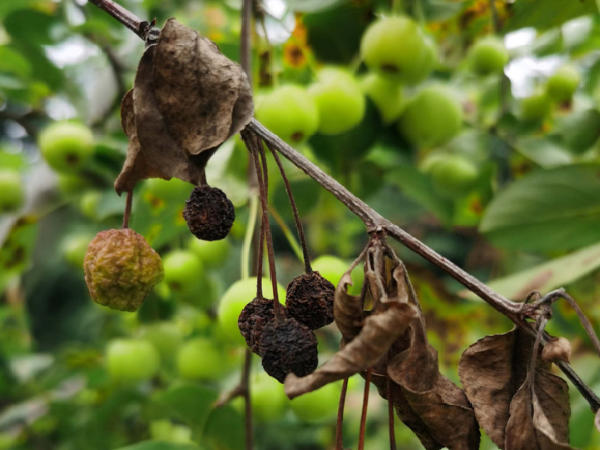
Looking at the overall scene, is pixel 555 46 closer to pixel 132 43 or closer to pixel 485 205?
pixel 485 205

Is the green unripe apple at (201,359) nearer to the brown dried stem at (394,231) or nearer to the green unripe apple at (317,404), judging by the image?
the green unripe apple at (317,404)

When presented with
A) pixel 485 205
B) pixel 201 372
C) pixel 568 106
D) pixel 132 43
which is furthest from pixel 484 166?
pixel 132 43

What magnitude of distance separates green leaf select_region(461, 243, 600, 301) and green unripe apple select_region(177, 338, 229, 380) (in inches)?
18.6

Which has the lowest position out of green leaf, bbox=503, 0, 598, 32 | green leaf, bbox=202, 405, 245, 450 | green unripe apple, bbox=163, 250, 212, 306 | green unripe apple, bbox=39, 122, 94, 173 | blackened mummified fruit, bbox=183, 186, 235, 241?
green leaf, bbox=202, 405, 245, 450

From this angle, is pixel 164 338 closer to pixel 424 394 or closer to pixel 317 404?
pixel 317 404

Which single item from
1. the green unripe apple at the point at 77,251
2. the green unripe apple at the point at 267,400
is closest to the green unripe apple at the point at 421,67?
the green unripe apple at the point at 267,400

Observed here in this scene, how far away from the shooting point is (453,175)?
1.16m

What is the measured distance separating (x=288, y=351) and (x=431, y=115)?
2.32ft

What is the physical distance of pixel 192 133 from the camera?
0.40 metres

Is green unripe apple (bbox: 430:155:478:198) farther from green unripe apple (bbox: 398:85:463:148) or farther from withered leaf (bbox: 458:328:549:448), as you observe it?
withered leaf (bbox: 458:328:549:448)

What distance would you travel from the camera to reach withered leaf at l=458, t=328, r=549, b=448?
17.3 inches

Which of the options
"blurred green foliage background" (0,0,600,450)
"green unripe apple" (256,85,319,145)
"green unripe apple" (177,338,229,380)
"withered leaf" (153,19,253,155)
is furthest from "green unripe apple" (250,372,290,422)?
"withered leaf" (153,19,253,155)

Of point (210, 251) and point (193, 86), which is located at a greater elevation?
point (193, 86)

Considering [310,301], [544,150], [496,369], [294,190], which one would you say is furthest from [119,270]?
[544,150]
